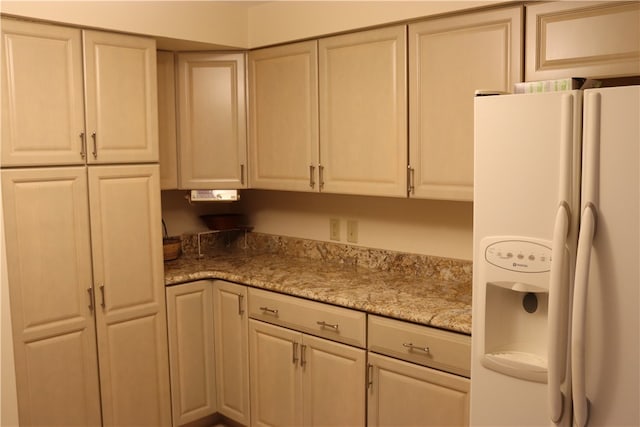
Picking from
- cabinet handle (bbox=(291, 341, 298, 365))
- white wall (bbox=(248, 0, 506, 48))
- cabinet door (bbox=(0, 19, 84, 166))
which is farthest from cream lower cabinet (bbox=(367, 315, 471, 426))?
cabinet door (bbox=(0, 19, 84, 166))

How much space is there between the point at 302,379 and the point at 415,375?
0.63m

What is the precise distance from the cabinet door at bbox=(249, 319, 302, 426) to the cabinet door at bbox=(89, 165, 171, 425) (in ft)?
1.47

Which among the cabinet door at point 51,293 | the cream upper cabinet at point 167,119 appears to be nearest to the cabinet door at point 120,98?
the cabinet door at point 51,293

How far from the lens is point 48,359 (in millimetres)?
2717

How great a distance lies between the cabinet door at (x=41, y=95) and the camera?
2514mm

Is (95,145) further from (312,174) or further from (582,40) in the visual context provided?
(582,40)

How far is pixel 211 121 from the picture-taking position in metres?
3.39

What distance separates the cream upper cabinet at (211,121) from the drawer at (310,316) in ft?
2.37

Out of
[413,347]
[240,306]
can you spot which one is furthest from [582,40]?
[240,306]

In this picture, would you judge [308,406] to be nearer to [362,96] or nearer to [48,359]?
[48,359]

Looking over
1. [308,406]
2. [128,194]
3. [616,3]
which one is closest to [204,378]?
[308,406]

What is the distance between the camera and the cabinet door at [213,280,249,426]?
3.15 m

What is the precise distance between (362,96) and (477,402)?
57.1 inches

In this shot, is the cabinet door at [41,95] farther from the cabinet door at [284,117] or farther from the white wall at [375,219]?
the white wall at [375,219]
